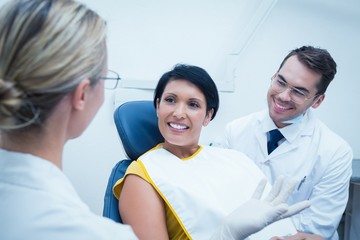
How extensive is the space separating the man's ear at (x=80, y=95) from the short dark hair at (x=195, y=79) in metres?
0.75

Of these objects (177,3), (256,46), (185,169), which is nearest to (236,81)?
(256,46)

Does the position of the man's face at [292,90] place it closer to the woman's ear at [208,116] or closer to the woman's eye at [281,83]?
the woman's eye at [281,83]

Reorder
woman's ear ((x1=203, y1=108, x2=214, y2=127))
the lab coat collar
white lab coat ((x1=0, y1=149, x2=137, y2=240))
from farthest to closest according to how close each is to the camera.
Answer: the lab coat collar, woman's ear ((x1=203, y1=108, x2=214, y2=127)), white lab coat ((x1=0, y1=149, x2=137, y2=240))

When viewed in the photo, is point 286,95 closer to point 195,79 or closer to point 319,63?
point 319,63

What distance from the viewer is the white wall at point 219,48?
206 centimetres

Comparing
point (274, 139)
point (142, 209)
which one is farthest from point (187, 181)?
point (274, 139)

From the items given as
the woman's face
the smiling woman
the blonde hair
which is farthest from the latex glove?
the blonde hair

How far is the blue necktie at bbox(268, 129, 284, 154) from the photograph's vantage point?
1.68m

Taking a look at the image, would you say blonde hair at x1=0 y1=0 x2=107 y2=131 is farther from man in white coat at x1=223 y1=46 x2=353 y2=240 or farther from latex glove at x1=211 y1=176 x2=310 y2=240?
man in white coat at x1=223 y1=46 x2=353 y2=240

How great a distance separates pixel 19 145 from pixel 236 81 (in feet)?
5.80

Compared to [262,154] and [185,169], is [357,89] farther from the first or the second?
[185,169]

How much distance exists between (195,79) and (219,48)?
2.95ft

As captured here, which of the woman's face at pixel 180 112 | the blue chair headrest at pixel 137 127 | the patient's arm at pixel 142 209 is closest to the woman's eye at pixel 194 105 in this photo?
the woman's face at pixel 180 112

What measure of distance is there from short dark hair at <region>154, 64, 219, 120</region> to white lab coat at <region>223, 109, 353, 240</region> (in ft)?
1.43
